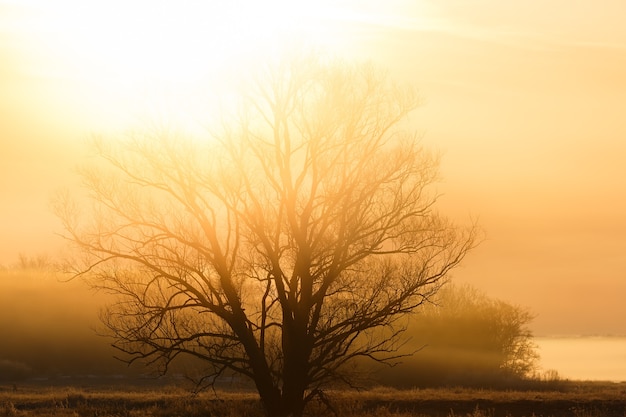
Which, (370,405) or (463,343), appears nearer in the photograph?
(370,405)

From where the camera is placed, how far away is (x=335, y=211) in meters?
28.4

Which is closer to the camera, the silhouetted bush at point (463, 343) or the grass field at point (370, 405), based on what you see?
the grass field at point (370, 405)

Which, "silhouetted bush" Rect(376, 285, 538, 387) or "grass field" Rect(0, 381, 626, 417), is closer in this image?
"grass field" Rect(0, 381, 626, 417)

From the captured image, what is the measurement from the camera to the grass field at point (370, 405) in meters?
30.4

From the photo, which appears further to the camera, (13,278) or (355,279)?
(13,278)


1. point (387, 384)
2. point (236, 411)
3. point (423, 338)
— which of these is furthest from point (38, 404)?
point (423, 338)

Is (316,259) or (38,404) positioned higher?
(316,259)

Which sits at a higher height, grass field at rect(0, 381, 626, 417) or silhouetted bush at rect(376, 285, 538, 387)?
silhouetted bush at rect(376, 285, 538, 387)

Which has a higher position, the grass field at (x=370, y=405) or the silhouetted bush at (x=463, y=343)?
the silhouetted bush at (x=463, y=343)

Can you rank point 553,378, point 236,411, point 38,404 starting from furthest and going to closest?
1. point 553,378
2. point 38,404
3. point 236,411

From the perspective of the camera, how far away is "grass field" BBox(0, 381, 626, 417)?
1198 inches

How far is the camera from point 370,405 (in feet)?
107

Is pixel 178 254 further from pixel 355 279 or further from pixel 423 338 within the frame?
pixel 423 338

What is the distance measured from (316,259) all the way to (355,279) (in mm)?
1307
